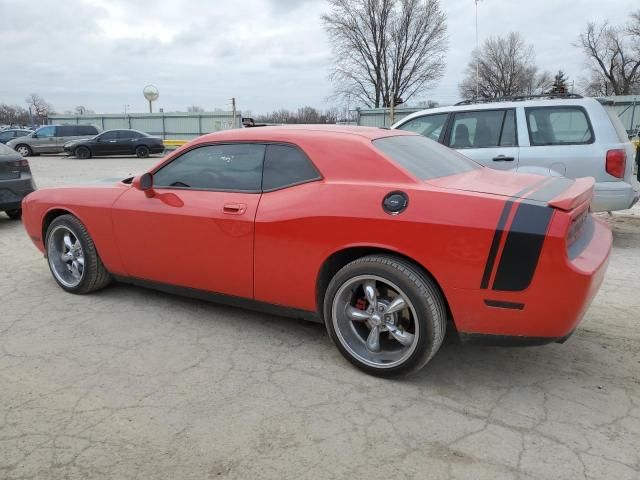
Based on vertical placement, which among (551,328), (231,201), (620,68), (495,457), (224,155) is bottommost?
(495,457)

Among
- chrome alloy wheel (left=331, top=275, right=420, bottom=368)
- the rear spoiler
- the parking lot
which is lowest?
the parking lot

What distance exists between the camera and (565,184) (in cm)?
315

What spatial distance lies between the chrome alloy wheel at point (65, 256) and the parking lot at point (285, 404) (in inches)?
21.0

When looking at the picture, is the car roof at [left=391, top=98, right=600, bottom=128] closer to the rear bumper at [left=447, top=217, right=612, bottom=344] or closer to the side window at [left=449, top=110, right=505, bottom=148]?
the side window at [left=449, top=110, right=505, bottom=148]

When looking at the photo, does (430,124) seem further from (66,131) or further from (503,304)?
(66,131)

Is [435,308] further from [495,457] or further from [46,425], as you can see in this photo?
[46,425]

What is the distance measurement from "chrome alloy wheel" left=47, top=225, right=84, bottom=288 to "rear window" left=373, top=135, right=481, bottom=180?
9.17 feet

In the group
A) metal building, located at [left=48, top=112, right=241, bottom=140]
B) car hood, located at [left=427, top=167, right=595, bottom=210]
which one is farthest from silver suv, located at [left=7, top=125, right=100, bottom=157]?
car hood, located at [left=427, top=167, right=595, bottom=210]

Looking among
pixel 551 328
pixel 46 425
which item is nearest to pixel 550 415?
pixel 551 328

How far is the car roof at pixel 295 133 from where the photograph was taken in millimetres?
Result: 3375

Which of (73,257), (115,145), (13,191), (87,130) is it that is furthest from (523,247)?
(87,130)

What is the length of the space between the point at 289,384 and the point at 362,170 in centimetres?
132

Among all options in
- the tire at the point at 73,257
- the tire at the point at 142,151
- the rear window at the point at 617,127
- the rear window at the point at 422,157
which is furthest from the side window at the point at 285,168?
the tire at the point at 142,151

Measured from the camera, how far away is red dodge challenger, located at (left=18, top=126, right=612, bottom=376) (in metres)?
2.58
